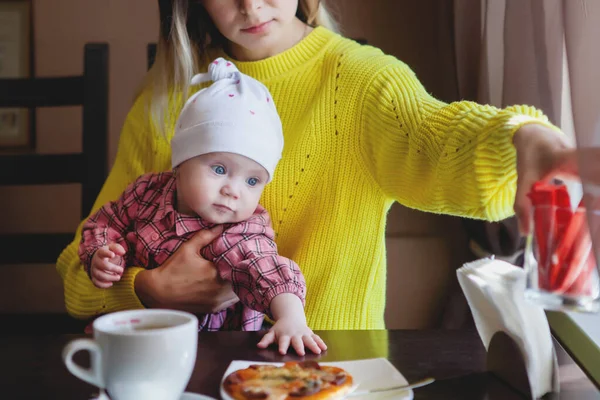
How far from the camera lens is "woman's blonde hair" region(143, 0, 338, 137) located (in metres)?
1.33

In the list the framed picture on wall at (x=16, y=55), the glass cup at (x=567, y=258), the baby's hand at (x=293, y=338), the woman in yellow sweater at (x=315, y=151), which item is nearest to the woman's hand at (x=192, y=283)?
the woman in yellow sweater at (x=315, y=151)

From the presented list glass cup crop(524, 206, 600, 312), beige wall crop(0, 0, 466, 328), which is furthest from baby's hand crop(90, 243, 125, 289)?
beige wall crop(0, 0, 466, 328)

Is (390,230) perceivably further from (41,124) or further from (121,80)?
(41,124)

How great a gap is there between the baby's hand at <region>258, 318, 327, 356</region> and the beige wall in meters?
1.27

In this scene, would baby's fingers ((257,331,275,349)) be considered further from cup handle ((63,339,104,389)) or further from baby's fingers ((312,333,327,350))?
cup handle ((63,339,104,389))

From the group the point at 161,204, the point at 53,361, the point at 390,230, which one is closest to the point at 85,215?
the point at 161,204

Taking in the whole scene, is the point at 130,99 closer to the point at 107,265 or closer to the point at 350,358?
the point at 107,265

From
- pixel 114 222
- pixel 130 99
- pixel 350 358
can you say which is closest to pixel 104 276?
pixel 114 222

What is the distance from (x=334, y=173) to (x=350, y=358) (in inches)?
20.2

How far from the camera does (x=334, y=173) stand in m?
1.23

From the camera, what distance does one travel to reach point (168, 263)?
1.07m

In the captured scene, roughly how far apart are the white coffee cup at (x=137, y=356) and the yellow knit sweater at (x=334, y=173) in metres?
0.54

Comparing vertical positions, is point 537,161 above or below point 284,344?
above

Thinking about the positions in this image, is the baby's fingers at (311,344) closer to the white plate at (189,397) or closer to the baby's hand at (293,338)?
the baby's hand at (293,338)
